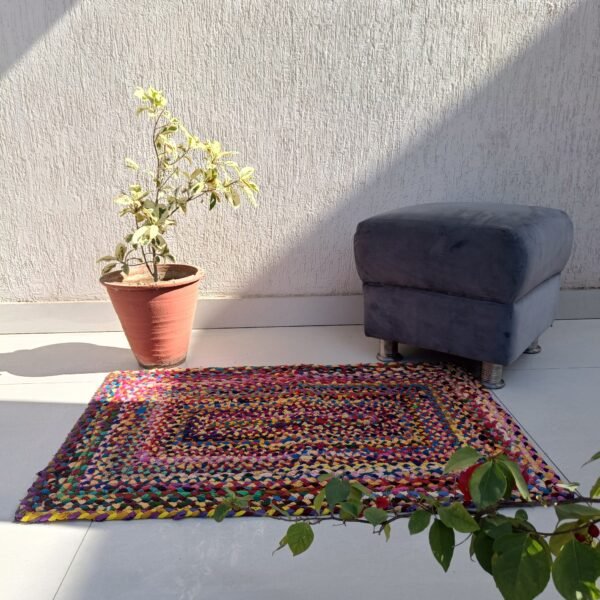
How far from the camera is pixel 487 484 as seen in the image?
0.47 metres

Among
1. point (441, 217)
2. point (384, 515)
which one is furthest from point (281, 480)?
point (441, 217)

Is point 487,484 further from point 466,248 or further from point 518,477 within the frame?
point 466,248

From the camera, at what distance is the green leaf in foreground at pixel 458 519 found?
1.54 ft

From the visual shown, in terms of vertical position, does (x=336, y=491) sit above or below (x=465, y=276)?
above

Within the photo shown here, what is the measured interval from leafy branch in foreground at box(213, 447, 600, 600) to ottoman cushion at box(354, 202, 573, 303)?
3.98 ft

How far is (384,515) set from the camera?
54 centimetres

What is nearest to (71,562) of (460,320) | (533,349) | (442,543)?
(442,543)

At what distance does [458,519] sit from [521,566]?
0.19 feet

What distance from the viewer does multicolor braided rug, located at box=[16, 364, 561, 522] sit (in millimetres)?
1281

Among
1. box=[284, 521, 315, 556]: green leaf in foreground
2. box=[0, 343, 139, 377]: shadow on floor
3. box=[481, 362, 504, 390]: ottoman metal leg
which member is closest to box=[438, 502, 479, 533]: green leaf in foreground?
box=[284, 521, 315, 556]: green leaf in foreground

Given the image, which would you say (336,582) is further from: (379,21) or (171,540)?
(379,21)

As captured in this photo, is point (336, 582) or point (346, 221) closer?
point (336, 582)

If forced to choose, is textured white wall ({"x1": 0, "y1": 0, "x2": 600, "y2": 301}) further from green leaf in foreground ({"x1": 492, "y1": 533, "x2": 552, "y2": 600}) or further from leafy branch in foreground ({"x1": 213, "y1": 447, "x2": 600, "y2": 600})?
green leaf in foreground ({"x1": 492, "y1": 533, "x2": 552, "y2": 600})

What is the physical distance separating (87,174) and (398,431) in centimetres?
153
